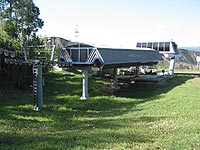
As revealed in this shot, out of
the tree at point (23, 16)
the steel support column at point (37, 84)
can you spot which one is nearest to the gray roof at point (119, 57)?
the steel support column at point (37, 84)

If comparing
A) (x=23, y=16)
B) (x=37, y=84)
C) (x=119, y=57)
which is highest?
(x=23, y=16)

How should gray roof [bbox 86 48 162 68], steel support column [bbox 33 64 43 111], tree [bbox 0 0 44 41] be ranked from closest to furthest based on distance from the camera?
steel support column [bbox 33 64 43 111] → gray roof [bbox 86 48 162 68] → tree [bbox 0 0 44 41]

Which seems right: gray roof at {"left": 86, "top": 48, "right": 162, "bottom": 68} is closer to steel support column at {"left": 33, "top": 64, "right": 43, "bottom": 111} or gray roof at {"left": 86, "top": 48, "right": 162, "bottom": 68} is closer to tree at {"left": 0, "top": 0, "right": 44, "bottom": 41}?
steel support column at {"left": 33, "top": 64, "right": 43, "bottom": 111}

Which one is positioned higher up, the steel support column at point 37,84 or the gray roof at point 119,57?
the gray roof at point 119,57

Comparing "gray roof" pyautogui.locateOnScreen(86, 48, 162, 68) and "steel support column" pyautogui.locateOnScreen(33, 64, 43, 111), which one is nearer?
"steel support column" pyautogui.locateOnScreen(33, 64, 43, 111)

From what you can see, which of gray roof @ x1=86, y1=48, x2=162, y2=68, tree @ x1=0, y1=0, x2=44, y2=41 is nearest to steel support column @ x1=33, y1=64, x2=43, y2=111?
gray roof @ x1=86, y1=48, x2=162, y2=68

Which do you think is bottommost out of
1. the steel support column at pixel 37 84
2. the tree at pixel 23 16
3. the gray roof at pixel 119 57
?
the steel support column at pixel 37 84

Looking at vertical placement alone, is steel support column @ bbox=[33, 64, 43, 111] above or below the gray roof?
below

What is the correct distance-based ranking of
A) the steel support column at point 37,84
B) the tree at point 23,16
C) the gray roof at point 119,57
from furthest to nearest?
the tree at point 23,16 < the gray roof at point 119,57 < the steel support column at point 37,84

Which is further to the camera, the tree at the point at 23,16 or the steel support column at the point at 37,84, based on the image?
the tree at the point at 23,16

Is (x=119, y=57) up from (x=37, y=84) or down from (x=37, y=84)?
up

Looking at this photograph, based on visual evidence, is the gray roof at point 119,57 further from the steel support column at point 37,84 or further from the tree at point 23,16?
the tree at point 23,16

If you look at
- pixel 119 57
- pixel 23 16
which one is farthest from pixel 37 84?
pixel 23 16

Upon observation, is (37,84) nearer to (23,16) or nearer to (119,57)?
(119,57)
